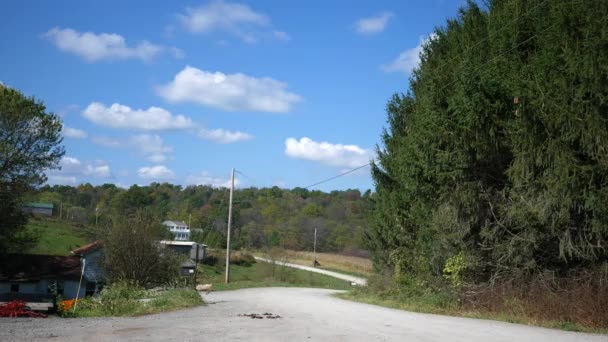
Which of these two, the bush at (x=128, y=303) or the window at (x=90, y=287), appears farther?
the window at (x=90, y=287)

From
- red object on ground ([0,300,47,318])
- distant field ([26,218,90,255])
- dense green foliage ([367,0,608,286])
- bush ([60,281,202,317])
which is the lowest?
bush ([60,281,202,317])

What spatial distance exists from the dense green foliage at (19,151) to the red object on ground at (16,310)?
1213 inches

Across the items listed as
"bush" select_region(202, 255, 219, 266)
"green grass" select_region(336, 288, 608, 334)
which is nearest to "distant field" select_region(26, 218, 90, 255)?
"bush" select_region(202, 255, 219, 266)

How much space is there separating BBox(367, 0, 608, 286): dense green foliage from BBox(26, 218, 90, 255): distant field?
5500 centimetres

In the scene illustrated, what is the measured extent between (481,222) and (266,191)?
90663 mm

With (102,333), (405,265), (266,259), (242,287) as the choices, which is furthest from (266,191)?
(102,333)

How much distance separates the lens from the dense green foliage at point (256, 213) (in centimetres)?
9662

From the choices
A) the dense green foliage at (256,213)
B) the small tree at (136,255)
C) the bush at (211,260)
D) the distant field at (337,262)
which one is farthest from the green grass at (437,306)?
the dense green foliage at (256,213)

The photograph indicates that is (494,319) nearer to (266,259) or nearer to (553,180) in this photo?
(553,180)

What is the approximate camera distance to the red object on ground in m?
15.3

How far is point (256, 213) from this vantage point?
106 meters

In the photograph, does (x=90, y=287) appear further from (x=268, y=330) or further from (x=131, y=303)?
(x=268, y=330)

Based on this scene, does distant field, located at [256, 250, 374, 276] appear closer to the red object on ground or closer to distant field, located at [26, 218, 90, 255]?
distant field, located at [26, 218, 90, 255]

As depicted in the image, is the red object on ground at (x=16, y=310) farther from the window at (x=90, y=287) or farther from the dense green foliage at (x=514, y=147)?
the window at (x=90, y=287)
